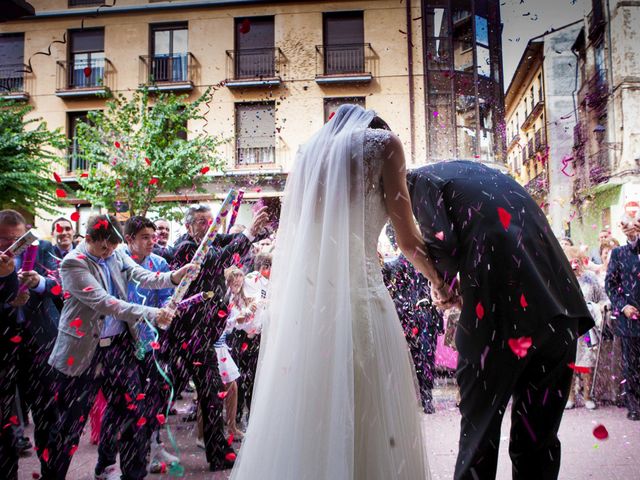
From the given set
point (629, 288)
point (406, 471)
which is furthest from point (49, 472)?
point (629, 288)

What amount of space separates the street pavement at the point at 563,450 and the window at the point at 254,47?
14.4 metres

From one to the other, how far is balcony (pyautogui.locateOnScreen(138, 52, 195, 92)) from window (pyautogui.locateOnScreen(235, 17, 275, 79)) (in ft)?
5.10

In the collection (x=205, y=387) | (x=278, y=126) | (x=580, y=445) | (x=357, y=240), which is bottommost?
(x=580, y=445)

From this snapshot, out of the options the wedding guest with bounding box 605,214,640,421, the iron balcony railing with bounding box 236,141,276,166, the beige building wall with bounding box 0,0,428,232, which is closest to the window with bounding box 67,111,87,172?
the beige building wall with bounding box 0,0,428,232

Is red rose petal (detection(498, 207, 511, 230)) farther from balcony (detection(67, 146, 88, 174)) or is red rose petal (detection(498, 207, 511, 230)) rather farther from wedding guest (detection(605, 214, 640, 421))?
balcony (detection(67, 146, 88, 174))

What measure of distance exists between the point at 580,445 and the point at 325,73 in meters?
16.0

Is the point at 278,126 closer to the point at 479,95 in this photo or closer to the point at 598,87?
the point at 479,95

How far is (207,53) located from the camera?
18688mm

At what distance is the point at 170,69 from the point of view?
18250 mm

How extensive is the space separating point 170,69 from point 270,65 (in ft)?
10.2

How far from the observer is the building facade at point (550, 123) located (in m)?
19.5

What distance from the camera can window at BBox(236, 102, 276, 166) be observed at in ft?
60.2

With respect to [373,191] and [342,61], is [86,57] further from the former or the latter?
[373,191]

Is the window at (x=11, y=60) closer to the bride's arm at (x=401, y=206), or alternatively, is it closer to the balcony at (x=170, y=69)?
the balcony at (x=170, y=69)
